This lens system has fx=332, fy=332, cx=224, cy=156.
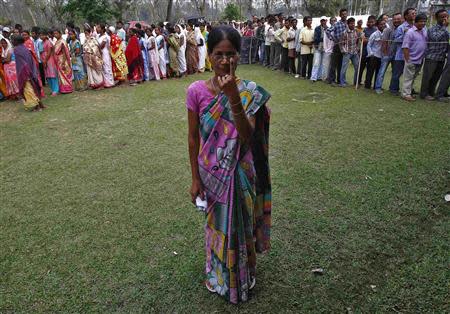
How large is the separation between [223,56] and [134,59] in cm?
921

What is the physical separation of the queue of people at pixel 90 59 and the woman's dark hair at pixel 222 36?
21.9ft

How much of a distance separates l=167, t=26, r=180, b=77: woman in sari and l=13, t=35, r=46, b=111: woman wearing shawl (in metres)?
4.44

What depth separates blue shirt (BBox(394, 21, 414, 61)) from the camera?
6816mm

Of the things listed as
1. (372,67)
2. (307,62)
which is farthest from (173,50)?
(372,67)

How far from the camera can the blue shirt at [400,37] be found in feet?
22.4

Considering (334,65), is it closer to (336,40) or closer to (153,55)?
(336,40)

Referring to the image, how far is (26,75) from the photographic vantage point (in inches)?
273

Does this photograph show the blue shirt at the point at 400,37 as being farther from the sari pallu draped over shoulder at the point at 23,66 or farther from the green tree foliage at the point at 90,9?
the green tree foliage at the point at 90,9

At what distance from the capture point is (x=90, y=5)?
65.3 ft

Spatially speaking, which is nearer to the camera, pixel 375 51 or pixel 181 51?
pixel 375 51

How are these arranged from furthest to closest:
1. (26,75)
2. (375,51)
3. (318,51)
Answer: (318,51)
(375,51)
(26,75)

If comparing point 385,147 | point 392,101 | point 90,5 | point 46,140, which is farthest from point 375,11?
point 46,140

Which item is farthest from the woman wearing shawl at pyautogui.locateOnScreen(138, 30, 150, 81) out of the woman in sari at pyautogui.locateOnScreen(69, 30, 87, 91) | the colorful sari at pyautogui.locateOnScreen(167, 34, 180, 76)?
the woman in sari at pyautogui.locateOnScreen(69, 30, 87, 91)

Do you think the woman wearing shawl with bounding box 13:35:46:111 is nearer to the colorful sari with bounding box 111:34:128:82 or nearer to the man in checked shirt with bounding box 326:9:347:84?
the colorful sari with bounding box 111:34:128:82
